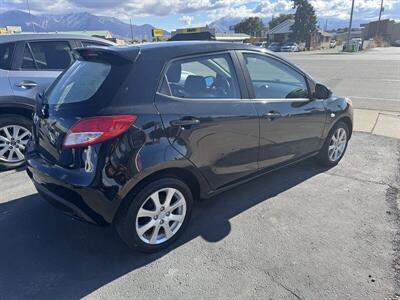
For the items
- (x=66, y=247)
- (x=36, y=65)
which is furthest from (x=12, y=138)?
(x=66, y=247)

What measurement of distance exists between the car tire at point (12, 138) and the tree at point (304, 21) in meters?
62.2

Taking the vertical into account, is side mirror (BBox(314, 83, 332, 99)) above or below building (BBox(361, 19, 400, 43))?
below

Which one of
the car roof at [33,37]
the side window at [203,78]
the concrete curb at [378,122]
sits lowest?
the concrete curb at [378,122]

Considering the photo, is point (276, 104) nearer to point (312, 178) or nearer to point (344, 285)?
point (312, 178)

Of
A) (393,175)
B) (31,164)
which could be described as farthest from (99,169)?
(393,175)

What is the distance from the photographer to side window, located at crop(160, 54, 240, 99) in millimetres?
2705

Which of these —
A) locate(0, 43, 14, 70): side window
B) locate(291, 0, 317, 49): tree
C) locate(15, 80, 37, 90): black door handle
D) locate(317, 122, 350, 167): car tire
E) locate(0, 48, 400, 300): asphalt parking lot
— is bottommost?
locate(0, 48, 400, 300): asphalt parking lot

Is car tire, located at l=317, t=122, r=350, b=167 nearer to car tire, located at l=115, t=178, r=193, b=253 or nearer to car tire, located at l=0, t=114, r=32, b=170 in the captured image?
car tire, located at l=115, t=178, r=193, b=253

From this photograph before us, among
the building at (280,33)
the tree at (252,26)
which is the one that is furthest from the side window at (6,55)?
the tree at (252,26)

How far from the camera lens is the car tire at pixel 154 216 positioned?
2545mm

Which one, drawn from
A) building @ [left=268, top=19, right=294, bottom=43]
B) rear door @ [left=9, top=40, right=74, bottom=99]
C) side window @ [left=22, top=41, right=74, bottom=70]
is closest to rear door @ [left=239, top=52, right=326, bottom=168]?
side window @ [left=22, top=41, right=74, bottom=70]

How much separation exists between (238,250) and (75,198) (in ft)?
4.75

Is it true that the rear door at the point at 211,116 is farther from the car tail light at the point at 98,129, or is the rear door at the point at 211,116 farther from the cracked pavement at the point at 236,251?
the cracked pavement at the point at 236,251

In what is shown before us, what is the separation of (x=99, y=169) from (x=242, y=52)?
1.83 meters
